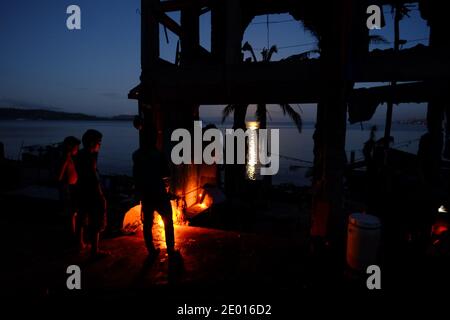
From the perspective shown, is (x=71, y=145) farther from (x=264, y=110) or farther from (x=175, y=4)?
(x=264, y=110)

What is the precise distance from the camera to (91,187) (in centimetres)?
552

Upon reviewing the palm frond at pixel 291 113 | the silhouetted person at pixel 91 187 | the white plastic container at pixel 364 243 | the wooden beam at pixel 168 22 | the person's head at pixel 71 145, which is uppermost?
the wooden beam at pixel 168 22

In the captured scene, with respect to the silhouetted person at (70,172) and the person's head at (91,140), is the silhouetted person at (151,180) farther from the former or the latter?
the silhouetted person at (70,172)

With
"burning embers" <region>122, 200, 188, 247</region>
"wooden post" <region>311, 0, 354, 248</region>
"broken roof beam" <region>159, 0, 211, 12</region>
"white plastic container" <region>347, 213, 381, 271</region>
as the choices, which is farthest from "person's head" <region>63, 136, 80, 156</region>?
"white plastic container" <region>347, 213, 381, 271</region>

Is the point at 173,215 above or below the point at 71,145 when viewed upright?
below

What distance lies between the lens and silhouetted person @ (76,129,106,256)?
5453mm

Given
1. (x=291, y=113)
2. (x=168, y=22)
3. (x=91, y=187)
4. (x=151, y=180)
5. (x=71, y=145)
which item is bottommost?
(x=91, y=187)

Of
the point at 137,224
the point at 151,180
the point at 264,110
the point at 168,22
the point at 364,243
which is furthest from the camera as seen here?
the point at 264,110

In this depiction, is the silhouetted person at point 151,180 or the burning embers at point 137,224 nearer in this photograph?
the silhouetted person at point 151,180

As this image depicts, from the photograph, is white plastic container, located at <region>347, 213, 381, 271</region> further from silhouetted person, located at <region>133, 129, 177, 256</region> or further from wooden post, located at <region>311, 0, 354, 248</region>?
silhouetted person, located at <region>133, 129, 177, 256</region>

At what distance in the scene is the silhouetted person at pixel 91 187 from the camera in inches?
215

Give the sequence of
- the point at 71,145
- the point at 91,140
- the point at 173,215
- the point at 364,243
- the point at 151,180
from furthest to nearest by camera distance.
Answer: the point at 173,215, the point at 71,145, the point at 91,140, the point at 151,180, the point at 364,243

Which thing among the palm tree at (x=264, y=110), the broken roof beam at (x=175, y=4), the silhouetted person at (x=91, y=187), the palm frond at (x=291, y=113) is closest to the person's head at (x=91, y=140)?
the silhouetted person at (x=91, y=187)

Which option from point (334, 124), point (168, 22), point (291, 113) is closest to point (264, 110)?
point (291, 113)
